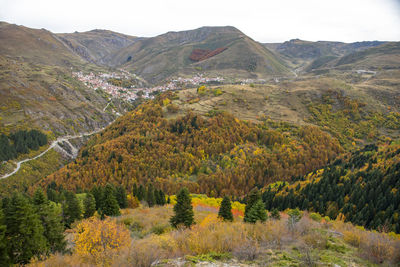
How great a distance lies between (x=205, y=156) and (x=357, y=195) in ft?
136

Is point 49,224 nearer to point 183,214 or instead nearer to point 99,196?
point 183,214

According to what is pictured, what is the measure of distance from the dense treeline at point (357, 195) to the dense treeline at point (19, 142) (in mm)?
96278

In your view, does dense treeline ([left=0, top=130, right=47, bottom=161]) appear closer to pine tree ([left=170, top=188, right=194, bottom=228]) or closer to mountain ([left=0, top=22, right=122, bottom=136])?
mountain ([left=0, top=22, right=122, bottom=136])

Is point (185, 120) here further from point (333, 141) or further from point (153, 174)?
point (333, 141)

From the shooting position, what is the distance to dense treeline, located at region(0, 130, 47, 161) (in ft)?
274

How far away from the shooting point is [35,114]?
368 ft

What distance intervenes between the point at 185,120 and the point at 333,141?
188ft

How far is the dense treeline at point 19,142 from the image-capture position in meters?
83.4

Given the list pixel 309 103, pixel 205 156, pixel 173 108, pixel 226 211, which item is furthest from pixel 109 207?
pixel 309 103

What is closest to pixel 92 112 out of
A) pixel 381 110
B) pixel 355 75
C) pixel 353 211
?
pixel 353 211

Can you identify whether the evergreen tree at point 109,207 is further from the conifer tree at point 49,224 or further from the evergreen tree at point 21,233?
the evergreen tree at point 21,233

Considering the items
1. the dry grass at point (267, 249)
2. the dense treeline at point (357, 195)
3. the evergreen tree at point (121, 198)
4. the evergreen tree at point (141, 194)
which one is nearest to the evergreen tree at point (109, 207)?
A: the evergreen tree at point (121, 198)

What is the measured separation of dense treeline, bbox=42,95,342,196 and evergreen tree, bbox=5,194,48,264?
43.9 metres

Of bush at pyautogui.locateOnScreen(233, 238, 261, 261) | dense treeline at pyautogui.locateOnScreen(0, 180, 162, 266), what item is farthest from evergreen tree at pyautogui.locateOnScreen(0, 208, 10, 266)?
bush at pyautogui.locateOnScreen(233, 238, 261, 261)
